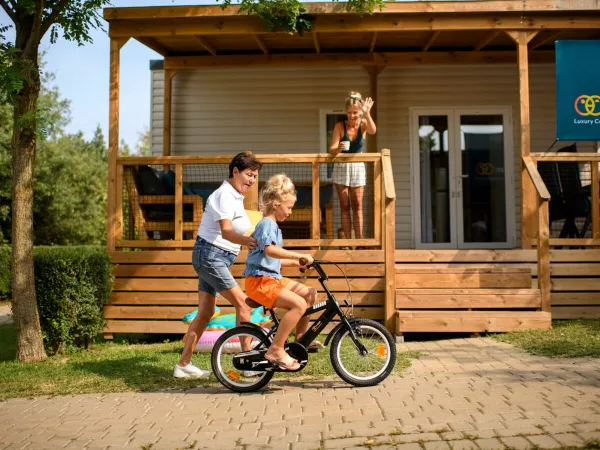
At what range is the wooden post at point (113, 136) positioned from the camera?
8562 mm

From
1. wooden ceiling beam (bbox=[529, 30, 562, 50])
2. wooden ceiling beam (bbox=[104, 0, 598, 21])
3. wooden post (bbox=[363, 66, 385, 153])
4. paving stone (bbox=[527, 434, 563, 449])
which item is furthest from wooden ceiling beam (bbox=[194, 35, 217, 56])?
paving stone (bbox=[527, 434, 563, 449])

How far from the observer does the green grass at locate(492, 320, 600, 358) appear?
648cm

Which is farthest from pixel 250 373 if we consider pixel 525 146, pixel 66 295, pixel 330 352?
pixel 525 146

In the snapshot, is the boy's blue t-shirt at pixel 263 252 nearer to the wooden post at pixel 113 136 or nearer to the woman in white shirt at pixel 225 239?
the woman in white shirt at pixel 225 239

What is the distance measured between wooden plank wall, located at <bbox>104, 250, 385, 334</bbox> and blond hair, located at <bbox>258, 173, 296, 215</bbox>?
305 cm

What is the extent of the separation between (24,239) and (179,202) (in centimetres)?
195

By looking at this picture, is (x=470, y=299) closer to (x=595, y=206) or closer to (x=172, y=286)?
(x=595, y=206)

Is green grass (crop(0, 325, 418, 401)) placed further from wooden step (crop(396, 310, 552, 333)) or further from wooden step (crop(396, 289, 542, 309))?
wooden step (crop(396, 289, 542, 309))

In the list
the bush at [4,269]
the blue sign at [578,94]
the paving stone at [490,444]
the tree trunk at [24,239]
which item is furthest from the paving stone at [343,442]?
the bush at [4,269]

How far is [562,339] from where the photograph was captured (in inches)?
279

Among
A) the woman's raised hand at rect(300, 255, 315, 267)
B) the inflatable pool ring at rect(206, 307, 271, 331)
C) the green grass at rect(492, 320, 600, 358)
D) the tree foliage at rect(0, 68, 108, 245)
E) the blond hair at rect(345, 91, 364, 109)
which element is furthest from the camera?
the tree foliage at rect(0, 68, 108, 245)

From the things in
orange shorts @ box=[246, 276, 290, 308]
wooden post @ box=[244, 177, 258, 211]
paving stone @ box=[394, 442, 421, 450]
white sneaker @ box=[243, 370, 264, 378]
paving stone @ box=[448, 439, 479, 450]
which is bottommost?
paving stone @ box=[394, 442, 421, 450]

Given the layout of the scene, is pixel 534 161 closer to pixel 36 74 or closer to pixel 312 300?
pixel 312 300

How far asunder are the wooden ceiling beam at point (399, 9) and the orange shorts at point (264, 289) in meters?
4.61
